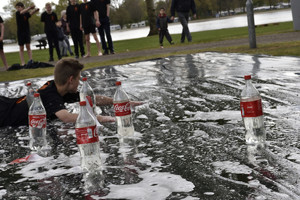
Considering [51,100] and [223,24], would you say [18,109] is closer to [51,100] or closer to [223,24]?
[51,100]

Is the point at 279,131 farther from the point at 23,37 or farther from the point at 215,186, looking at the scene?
the point at 23,37

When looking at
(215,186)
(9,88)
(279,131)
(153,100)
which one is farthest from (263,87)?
(9,88)

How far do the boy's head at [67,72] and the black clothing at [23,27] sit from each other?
1154 cm

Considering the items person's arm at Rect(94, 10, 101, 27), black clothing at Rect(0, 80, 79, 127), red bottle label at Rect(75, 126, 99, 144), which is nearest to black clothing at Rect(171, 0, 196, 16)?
person's arm at Rect(94, 10, 101, 27)

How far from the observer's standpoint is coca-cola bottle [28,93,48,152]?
A: 5.18m

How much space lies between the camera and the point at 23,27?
17.3 metres

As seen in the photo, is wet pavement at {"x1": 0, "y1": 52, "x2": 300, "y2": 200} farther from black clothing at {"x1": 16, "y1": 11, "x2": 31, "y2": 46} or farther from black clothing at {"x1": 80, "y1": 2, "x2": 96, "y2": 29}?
black clothing at {"x1": 80, "y1": 2, "x2": 96, "y2": 29}

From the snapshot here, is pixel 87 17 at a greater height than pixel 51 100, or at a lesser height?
greater

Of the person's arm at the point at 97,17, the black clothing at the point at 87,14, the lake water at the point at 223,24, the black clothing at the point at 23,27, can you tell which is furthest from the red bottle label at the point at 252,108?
the lake water at the point at 223,24

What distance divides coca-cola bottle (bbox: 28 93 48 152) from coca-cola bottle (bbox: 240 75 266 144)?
7.14 feet

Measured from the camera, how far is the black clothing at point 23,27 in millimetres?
17266

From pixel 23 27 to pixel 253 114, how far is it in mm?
14389

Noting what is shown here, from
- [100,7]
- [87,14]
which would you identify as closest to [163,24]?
[100,7]

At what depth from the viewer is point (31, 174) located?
13.8ft
